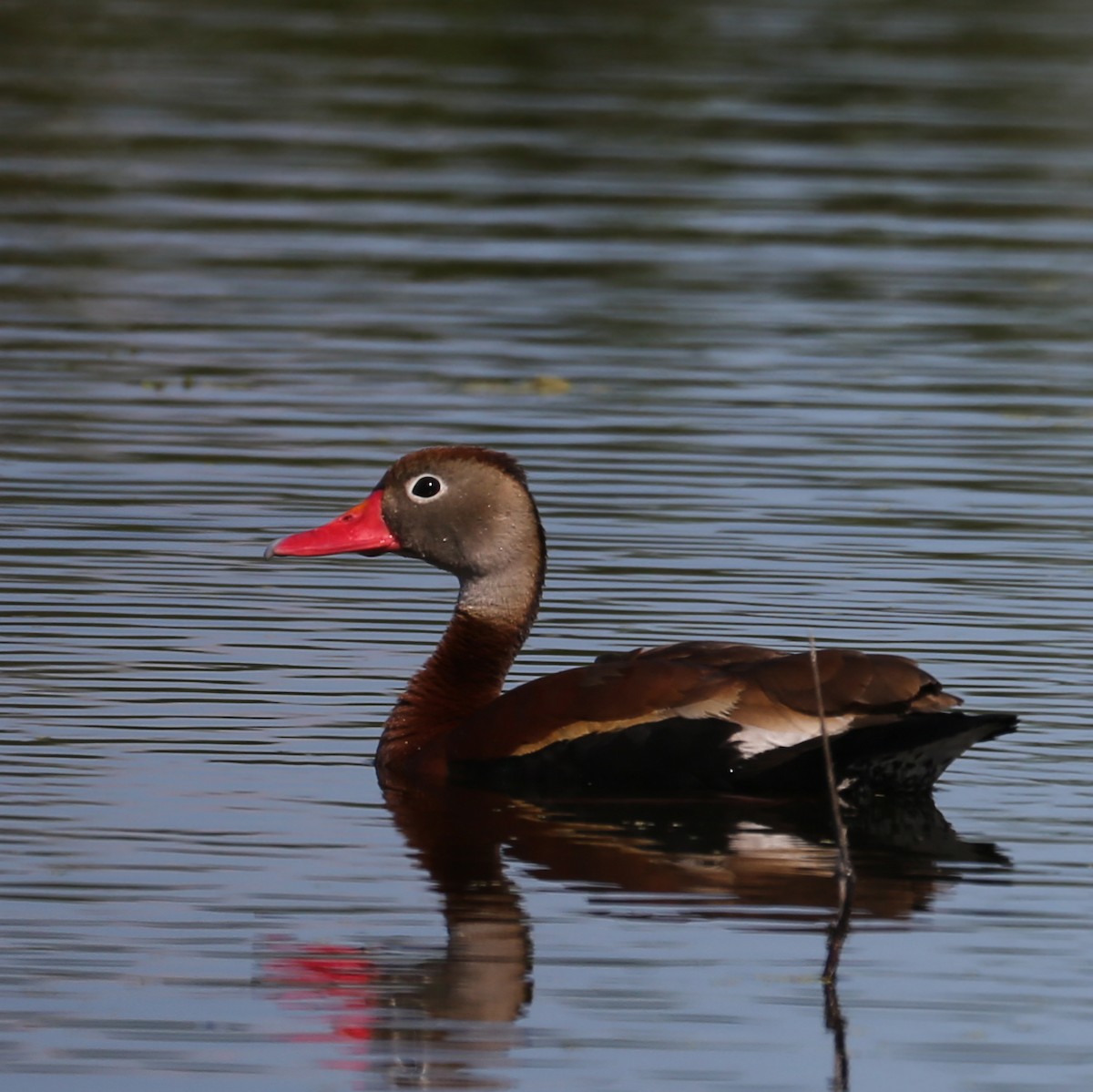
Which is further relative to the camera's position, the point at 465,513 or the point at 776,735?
the point at 465,513

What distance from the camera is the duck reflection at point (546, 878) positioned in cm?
693

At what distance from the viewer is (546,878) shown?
8.23 m

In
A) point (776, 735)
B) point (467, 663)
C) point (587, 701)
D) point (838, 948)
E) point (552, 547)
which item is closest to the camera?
point (838, 948)

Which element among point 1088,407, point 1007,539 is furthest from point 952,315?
point 1007,539

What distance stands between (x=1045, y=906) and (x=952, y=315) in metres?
11.7

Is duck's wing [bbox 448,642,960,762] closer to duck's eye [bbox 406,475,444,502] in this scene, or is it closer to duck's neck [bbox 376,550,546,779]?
duck's neck [bbox 376,550,546,779]

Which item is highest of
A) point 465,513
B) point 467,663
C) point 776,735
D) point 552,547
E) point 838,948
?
point 552,547

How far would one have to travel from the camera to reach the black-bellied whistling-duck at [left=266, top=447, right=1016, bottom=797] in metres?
8.55

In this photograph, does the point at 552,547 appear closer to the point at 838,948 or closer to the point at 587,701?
the point at 587,701

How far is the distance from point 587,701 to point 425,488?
136 cm

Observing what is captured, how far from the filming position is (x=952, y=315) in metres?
19.2

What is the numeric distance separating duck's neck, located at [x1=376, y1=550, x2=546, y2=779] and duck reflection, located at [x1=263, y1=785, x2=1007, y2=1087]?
28cm

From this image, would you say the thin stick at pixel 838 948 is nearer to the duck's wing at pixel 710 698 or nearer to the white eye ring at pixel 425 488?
the duck's wing at pixel 710 698

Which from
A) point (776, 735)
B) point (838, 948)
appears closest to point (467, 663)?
point (776, 735)
